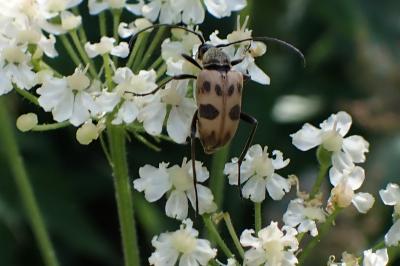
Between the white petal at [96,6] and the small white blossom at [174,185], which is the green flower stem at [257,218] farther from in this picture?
the white petal at [96,6]

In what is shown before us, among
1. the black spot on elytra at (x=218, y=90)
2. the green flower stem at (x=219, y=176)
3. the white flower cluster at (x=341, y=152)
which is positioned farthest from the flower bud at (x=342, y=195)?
the green flower stem at (x=219, y=176)

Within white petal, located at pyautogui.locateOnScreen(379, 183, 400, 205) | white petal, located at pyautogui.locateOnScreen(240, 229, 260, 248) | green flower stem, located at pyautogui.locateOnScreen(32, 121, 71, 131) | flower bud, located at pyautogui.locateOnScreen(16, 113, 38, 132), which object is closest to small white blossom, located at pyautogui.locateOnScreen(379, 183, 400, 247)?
white petal, located at pyautogui.locateOnScreen(379, 183, 400, 205)

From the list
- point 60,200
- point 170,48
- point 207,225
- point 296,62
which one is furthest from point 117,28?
point 296,62

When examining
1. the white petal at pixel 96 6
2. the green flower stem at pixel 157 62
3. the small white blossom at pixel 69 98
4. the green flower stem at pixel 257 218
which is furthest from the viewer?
the white petal at pixel 96 6

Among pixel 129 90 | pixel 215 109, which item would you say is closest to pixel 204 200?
pixel 215 109

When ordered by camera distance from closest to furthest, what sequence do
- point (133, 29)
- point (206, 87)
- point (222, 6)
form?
point (206, 87) → point (133, 29) → point (222, 6)

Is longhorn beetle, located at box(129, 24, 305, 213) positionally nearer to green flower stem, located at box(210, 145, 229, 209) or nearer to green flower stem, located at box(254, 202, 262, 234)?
green flower stem, located at box(254, 202, 262, 234)

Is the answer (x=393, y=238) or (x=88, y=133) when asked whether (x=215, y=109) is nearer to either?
(x=88, y=133)
